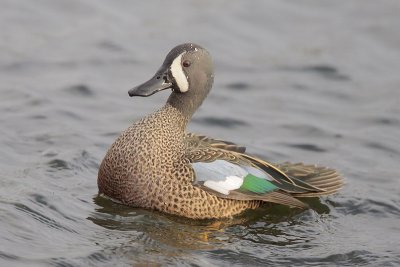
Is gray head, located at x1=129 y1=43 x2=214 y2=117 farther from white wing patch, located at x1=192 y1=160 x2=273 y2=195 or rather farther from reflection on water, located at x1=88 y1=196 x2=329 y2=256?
reflection on water, located at x1=88 y1=196 x2=329 y2=256

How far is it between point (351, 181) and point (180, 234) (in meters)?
2.47

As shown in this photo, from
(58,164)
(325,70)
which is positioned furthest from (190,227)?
(325,70)

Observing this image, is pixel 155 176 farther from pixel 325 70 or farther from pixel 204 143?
pixel 325 70

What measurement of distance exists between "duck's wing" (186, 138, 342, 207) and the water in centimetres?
Answer: 25

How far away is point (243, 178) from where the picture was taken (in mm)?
8953

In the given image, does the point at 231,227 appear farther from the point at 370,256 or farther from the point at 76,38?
the point at 76,38

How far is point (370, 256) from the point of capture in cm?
829

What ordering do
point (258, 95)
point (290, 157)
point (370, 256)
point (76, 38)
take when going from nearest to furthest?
point (370, 256) → point (290, 157) → point (258, 95) → point (76, 38)

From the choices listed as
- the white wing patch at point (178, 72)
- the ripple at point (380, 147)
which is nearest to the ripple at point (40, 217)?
the white wing patch at point (178, 72)

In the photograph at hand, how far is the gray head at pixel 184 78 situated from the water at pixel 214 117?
3.50 ft

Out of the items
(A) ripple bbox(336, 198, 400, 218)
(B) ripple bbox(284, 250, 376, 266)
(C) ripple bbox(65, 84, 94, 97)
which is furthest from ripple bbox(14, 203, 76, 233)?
(C) ripple bbox(65, 84, 94, 97)

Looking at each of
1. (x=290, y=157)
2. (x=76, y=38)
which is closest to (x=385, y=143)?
(x=290, y=157)

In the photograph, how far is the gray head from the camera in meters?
8.95

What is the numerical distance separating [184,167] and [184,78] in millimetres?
807
